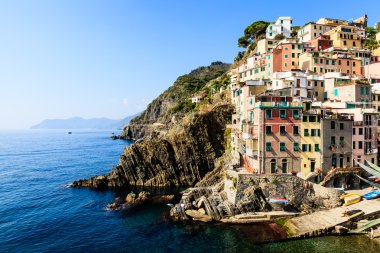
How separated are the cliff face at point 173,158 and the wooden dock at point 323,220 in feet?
97.6

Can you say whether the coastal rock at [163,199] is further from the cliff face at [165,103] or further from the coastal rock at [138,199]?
the cliff face at [165,103]

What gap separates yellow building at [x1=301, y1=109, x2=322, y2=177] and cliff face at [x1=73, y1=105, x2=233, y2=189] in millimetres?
25322

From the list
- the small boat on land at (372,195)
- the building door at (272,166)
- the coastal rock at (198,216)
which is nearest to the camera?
the coastal rock at (198,216)

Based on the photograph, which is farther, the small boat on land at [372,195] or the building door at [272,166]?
the building door at [272,166]

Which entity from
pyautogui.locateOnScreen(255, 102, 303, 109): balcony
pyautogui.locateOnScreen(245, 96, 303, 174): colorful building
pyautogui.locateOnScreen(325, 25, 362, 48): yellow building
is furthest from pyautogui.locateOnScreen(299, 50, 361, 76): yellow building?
pyautogui.locateOnScreen(245, 96, 303, 174): colorful building

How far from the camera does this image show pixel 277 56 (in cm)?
6844

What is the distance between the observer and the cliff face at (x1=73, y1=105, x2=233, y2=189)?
62312 millimetres

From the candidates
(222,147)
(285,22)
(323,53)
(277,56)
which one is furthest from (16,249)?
(285,22)

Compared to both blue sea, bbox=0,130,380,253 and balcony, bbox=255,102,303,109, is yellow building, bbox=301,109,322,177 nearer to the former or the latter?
balcony, bbox=255,102,303,109

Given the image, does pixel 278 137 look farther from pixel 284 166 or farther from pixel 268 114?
pixel 284 166

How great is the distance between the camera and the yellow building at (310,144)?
42906 millimetres

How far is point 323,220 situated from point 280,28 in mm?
80262

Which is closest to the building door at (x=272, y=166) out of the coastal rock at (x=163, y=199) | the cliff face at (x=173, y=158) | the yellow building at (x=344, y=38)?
the coastal rock at (x=163, y=199)

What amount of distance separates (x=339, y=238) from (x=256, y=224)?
419 inches
